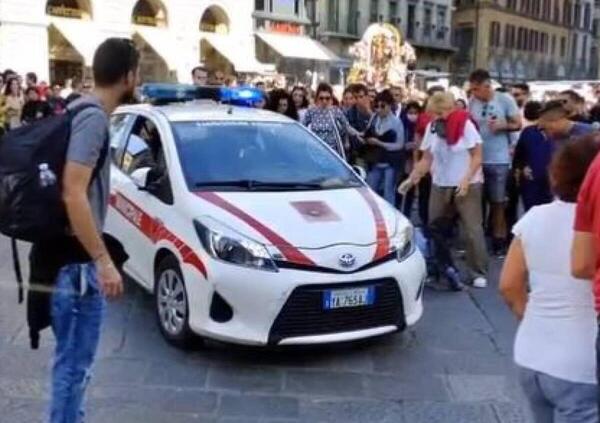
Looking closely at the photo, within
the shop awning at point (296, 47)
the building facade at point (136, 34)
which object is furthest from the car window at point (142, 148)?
the shop awning at point (296, 47)

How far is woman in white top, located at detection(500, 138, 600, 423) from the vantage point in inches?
98.8

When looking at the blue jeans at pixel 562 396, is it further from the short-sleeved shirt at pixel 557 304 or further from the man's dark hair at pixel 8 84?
the man's dark hair at pixel 8 84

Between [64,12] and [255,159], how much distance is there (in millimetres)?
27029

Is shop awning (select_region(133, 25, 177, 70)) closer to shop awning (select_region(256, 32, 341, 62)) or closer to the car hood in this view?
shop awning (select_region(256, 32, 341, 62))

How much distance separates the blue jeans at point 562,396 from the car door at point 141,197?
3184 mm

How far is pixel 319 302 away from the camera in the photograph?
4.77 meters

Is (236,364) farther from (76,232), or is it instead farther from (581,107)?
(581,107)

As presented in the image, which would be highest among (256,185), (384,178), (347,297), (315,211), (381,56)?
(381,56)

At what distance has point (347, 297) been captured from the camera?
481 centimetres

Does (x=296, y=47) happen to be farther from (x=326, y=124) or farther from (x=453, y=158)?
(x=453, y=158)

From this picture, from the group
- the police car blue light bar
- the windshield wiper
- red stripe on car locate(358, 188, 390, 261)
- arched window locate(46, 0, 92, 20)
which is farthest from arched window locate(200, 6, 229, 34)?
red stripe on car locate(358, 188, 390, 261)

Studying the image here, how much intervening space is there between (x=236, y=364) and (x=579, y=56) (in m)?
84.3

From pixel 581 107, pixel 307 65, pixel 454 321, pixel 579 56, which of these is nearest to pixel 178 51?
pixel 307 65

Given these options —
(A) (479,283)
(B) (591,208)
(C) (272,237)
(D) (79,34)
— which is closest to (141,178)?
(C) (272,237)
